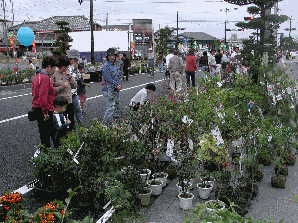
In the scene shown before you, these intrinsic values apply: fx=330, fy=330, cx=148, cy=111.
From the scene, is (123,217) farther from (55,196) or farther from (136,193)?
(55,196)

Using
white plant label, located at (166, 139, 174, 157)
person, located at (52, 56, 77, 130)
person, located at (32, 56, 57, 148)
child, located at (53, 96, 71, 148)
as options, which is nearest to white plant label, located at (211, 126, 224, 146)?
white plant label, located at (166, 139, 174, 157)

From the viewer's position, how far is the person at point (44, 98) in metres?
5.07

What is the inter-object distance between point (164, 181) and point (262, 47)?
6.73m

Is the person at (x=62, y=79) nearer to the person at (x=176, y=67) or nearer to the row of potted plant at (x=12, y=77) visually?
the person at (x=176, y=67)

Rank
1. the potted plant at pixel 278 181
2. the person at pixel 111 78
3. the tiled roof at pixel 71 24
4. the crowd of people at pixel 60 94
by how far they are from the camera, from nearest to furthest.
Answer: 1. the potted plant at pixel 278 181
2. the crowd of people at pixel 60 94
3. the person at pixel 111 78
4. the tiled roof at pixel 71 24

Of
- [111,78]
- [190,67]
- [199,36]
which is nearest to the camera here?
[111,78]

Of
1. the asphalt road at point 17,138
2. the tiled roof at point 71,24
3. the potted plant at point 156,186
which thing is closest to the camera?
the potted plant at point 156,186

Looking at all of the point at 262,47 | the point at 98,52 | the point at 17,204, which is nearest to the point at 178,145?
the point at 17,204

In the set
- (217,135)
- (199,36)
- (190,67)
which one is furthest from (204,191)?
(199,36)

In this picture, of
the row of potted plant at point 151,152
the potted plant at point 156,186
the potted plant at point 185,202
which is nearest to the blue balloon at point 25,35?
the row of potted plant at point 151,152

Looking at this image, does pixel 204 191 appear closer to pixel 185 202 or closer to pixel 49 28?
pixel 185 202

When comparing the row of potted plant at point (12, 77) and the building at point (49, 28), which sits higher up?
the building at point (49, 28)

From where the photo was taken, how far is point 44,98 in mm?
5074

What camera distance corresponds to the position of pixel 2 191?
4.47 meters
